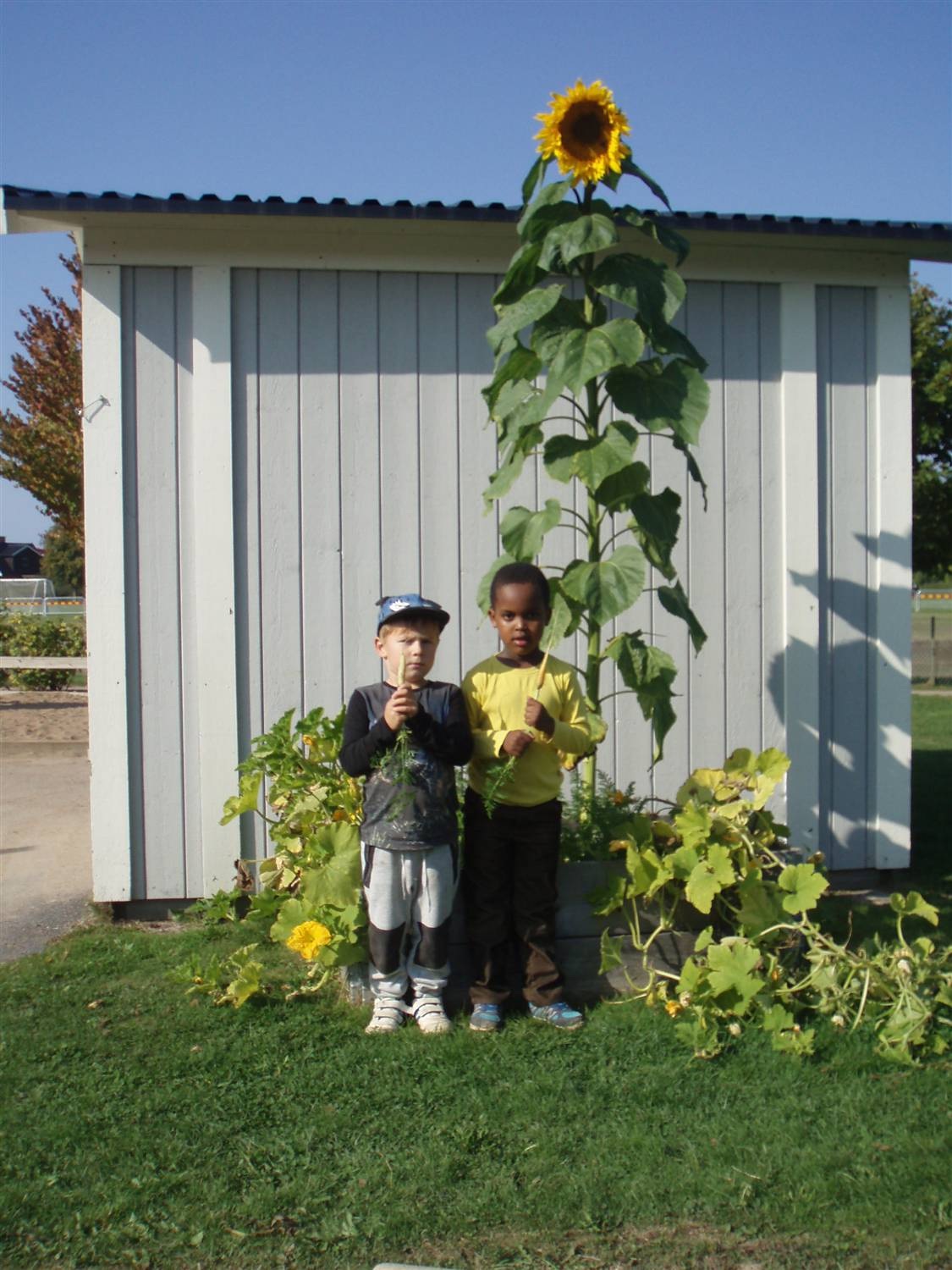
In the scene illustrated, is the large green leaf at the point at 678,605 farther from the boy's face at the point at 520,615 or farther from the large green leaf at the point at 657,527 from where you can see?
the boy's face at the point at 520,615

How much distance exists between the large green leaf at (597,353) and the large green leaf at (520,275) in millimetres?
339

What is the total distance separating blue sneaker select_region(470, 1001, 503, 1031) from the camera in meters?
3.93

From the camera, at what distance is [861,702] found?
5918mm

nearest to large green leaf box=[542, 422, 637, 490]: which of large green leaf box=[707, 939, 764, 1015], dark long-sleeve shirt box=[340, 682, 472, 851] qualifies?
dark long-sleeve shirt box=[340, 682, 472, 851]

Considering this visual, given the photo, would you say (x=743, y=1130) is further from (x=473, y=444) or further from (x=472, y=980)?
(x=473, y=444)

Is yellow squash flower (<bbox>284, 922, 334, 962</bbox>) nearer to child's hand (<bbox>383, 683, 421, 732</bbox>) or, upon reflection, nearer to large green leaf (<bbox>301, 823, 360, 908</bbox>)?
large green leaf (<bbox>301, 823, 360, 908</bbox>)

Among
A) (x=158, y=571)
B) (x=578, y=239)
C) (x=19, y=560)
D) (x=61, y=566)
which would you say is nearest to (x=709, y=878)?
(x=578, y=239)

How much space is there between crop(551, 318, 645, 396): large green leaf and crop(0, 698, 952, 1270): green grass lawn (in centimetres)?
212

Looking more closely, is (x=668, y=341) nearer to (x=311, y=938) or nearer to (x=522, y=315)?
(x=522, y=315)

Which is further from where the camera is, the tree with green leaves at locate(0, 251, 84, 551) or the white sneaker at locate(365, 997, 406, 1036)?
the tree with green leaves at locate(0, 251, 84, 551)

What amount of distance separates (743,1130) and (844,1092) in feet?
1.34

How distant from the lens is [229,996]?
4230 mm

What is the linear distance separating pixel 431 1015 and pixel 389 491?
249cm

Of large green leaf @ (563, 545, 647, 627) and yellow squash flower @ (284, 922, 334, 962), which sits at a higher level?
large green leaf @ (563, 545, 647, 627)
